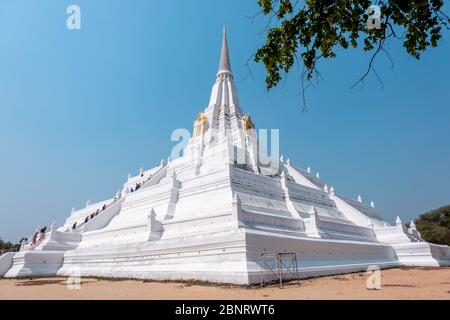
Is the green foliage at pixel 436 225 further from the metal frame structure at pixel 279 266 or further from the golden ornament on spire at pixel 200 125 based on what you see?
the metal frame structure at pixel 279 266

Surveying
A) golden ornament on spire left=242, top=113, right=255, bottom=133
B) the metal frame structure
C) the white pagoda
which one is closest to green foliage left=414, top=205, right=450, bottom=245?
the white pagoda

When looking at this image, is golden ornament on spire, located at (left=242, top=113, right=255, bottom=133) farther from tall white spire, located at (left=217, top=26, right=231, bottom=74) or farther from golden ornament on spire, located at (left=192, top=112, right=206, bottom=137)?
tall white spire, located at (left=217, top=26, right=231, bottom=74)

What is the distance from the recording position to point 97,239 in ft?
89.9

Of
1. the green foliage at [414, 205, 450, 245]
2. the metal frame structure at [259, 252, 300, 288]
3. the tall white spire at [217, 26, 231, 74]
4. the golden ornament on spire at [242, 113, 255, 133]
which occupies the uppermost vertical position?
the tall white spire at [217, 26, 231, 74]

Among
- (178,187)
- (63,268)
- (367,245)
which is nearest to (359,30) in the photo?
(367,245)

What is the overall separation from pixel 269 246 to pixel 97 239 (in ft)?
55.2

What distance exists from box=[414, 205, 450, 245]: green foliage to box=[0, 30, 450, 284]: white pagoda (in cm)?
1041

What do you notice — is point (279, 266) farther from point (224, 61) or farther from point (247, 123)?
point (224, 61)

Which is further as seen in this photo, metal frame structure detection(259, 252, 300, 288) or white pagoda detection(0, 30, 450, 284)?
white pagoda detection(0, 30, 450, 284)

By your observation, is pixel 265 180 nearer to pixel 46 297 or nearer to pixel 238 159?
pixel 238 159

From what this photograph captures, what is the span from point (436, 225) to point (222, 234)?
4622cm

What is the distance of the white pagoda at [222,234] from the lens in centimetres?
1675

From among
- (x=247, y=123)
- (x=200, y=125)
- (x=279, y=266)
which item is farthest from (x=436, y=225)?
(x=279, y=266)

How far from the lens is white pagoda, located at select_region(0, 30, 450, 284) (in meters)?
16.8
